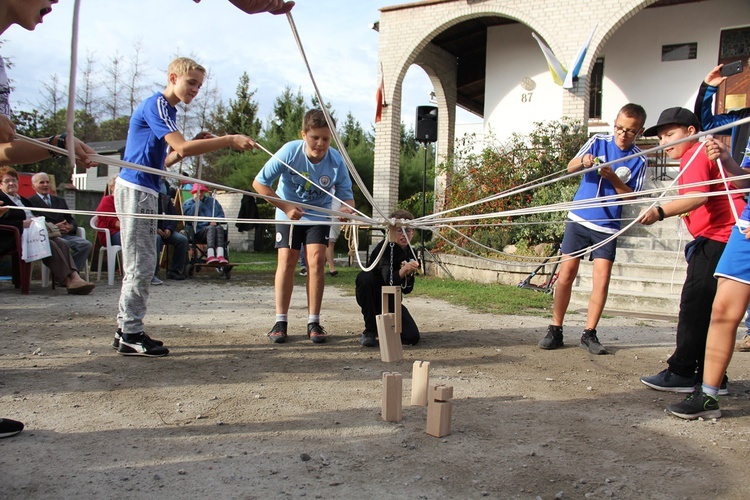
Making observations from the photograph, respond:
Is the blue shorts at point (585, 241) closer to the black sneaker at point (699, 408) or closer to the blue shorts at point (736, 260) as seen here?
the blue shorts at point (736, 260)

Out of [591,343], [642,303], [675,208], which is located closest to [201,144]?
[675,208]

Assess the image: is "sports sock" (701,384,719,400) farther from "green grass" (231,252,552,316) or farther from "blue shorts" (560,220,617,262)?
"green grass" (231,252,552,316)

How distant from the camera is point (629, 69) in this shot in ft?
39.3

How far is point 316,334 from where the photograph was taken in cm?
445

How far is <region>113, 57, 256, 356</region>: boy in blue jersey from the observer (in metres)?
3.73

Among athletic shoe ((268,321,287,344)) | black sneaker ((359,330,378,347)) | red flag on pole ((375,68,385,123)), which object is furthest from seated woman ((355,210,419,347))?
red flag on pole ((375,68,385,123))

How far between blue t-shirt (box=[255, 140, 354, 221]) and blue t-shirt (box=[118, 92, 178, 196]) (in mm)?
772

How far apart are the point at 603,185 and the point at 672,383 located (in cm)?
155

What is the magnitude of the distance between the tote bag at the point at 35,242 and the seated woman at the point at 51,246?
9 cm

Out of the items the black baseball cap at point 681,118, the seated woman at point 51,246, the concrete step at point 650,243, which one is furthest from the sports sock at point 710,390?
the seated woman at point 51,246

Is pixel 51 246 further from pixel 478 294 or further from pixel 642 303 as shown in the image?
pixel 642 303

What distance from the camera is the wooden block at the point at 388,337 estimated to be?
10.8 ft

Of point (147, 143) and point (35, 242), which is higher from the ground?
point (147, 143)

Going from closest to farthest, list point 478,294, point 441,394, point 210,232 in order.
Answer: point 441,394, point 478,294, point 210,232
